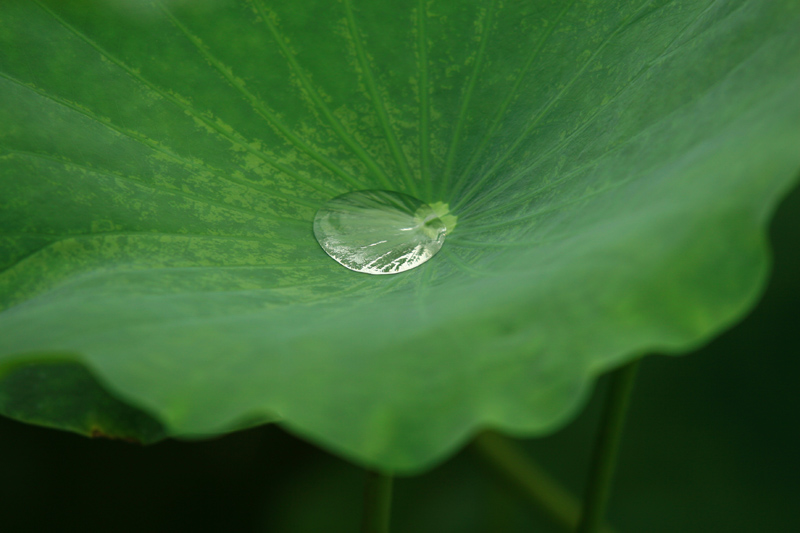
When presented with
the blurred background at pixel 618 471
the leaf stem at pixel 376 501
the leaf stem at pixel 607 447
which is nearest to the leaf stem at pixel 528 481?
the blurred background at pixel 618 471

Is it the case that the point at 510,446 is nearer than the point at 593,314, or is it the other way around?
the point at 593,314

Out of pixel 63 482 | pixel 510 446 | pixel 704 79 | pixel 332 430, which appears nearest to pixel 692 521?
pixel 510 446

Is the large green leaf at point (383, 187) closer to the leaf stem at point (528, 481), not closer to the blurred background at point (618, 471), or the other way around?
the leaf stem at point (528, 481)

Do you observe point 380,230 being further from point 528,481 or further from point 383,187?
point 528,481

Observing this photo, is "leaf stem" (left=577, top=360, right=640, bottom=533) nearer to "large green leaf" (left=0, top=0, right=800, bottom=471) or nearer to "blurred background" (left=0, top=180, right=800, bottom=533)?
"large green leaf" (left=0, top=0, right=800, bottom=471)

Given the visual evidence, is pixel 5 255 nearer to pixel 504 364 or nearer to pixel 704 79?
pixel 504 364
